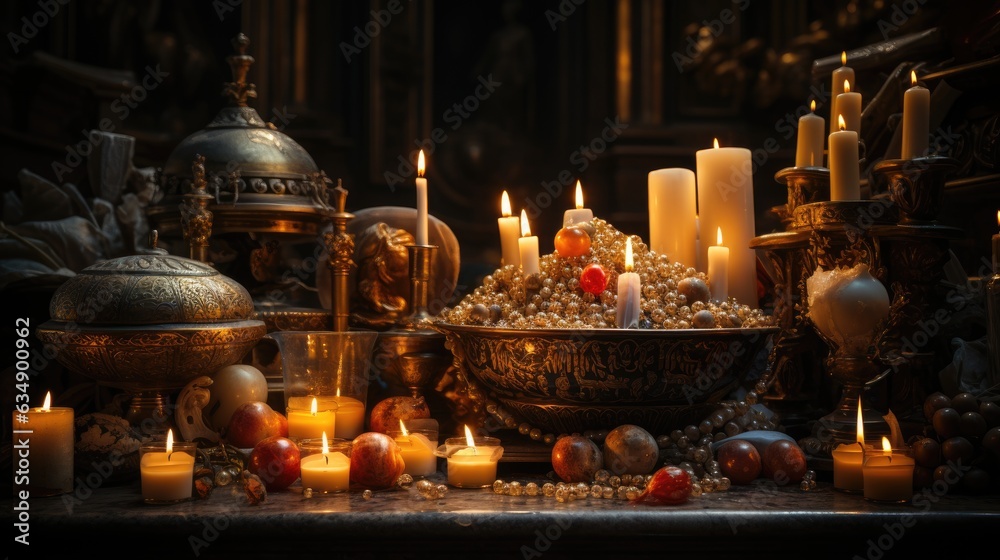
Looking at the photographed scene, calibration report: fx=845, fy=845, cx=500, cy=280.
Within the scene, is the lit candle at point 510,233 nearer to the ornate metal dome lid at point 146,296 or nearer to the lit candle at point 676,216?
the lit candle at point 676,216

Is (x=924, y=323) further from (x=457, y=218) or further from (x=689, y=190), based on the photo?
(x=457, y=218)

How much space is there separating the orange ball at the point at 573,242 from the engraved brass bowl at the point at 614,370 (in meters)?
→ 0.22

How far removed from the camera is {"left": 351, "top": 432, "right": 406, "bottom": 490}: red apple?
3.70 ft

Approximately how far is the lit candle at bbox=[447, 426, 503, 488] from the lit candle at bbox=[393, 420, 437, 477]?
0.06 meters

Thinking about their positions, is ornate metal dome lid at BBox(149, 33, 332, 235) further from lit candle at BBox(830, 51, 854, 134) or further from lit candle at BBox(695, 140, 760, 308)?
lit candle at BBox(830, 51, 854, 134)

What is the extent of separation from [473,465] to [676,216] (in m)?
0.62

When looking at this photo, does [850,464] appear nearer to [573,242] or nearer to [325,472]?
[573,242]
